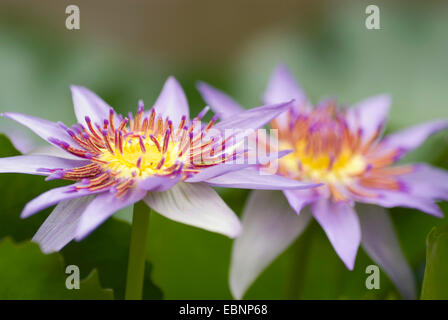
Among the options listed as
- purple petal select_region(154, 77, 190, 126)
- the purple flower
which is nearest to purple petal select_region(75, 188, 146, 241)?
the purple flower

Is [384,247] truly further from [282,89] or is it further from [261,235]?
[282,89]

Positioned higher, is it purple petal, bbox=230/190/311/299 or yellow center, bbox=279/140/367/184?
yellow center, bbox=279/140/367/184

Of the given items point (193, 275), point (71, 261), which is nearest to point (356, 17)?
point (193, 275)

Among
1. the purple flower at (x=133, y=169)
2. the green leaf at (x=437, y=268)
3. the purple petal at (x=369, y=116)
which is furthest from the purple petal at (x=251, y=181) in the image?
the purple petal at (x=369, y=116)

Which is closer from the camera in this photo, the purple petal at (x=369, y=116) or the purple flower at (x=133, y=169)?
the purple flower at (x=133, y=169)

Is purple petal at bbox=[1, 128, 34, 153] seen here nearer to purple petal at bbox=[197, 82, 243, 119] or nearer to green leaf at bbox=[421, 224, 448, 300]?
purple petal at bbox=[197, 82, 243, 119]

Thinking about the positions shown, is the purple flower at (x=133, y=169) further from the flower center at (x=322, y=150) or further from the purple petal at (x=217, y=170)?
the flower center at (x=322, y=150)
